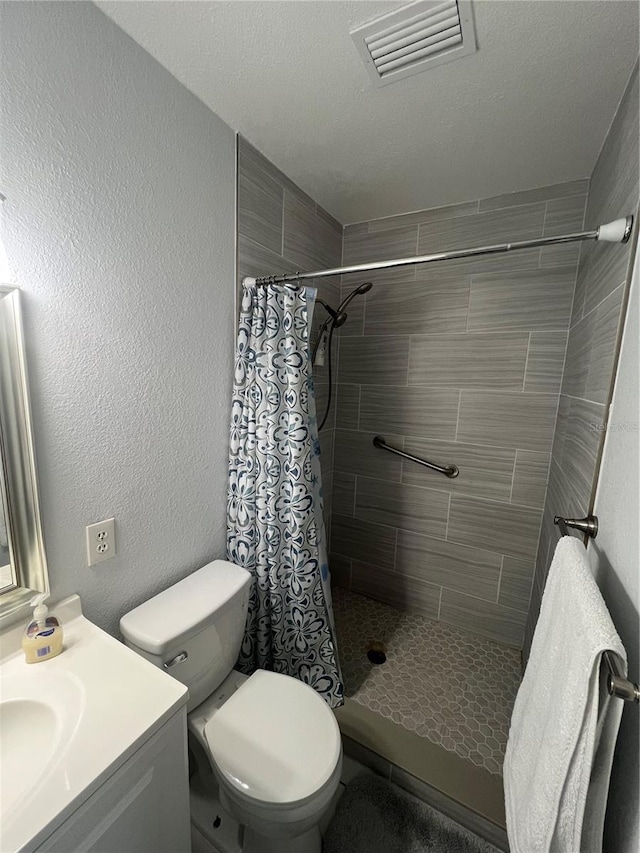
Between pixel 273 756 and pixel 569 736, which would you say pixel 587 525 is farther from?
pixel 273 756

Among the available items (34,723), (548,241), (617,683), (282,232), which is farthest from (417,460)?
(34,723)

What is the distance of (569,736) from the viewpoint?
1.83ft

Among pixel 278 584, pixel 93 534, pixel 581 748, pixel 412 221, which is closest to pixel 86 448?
pixel 93 534

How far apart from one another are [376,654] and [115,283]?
2011 millimetres

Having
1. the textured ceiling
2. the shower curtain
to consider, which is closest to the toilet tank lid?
the shower curtain

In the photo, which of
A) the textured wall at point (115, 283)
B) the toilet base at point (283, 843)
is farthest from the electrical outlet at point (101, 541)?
the toilet base at point (283, 843)

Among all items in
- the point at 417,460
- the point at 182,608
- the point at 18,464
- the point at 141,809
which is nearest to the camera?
the point at 141,809

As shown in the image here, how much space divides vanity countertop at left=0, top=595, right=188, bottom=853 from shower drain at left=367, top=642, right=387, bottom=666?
130 centimetres

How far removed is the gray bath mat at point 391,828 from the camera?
1.13 metres

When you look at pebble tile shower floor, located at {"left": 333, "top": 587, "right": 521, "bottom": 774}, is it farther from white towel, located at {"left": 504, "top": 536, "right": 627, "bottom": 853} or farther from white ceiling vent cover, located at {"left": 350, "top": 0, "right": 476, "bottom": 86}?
white ceiling vent cover, located at {"left": 350, "top": 0, "right": 476, "bottom": 86}

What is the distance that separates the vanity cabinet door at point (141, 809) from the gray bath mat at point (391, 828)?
61 cm

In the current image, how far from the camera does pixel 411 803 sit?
49.1 inches

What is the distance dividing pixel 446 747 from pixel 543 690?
99cm

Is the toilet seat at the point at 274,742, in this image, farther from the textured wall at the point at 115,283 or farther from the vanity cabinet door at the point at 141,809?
the textured wall at the point at 115,283
